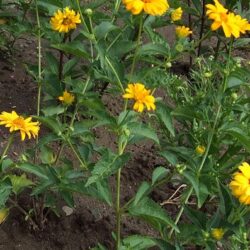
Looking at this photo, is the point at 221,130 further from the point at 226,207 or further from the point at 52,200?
the point at 52,200

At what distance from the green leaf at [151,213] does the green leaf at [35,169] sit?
0.31m

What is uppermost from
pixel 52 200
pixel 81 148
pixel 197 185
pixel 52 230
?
pixel 197 185

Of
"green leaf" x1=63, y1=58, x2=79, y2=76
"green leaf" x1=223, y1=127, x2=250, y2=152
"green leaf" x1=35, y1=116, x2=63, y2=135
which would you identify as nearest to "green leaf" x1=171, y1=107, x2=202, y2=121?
"green leaf" x1=223, y1=127, x2=250, y2=152

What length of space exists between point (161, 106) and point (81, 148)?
29 centimetres

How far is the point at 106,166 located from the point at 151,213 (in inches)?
7.6

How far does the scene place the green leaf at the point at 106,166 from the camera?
68.1 inches

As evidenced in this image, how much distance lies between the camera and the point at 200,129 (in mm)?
2002

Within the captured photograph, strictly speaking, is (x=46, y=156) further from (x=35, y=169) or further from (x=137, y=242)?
(x=137, y=242)

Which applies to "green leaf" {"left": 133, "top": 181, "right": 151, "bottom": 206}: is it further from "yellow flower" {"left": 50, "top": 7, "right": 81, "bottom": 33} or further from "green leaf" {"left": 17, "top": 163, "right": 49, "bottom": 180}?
"yellow flower" {"left": 50, "top": 7, "right": 81, "bottom": 33}

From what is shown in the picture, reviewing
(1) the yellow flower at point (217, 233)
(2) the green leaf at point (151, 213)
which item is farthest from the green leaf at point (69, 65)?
(1) the yellow flower at point (217, 233)

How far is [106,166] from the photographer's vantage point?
1751 millimetres

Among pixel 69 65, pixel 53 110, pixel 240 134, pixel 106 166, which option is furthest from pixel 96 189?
pixel 69 65

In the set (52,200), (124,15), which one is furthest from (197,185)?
(124,15)

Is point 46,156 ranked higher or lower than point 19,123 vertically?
lower
